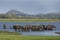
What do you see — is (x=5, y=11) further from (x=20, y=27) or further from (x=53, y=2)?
(x=53, y=2)

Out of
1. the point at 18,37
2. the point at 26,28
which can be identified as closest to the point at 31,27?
the point at 26,28

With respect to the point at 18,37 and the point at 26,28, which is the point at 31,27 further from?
the point at 18,37

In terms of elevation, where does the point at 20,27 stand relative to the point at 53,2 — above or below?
below

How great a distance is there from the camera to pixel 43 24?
1723 mm

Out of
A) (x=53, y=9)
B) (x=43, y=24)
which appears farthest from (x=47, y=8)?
(x=43, y=24)

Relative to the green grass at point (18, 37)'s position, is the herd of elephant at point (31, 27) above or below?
above

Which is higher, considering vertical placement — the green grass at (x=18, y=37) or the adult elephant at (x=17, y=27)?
the adult elephant at (x=17, y=27)

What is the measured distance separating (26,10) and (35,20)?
0.45ft

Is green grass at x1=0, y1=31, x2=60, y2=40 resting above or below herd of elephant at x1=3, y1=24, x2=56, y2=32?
below

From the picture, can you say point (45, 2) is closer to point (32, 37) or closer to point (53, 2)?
point (53, 2)

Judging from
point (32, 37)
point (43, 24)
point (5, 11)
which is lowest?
point (32, 37)

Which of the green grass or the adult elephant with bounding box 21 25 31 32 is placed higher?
the adult elephant with bounding box 21 25 31 32

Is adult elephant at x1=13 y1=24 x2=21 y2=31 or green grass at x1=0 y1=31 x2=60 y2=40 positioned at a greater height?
adult elephant at x1=13 y1=24 x2=21 y2=31

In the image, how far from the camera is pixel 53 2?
1728 mm
